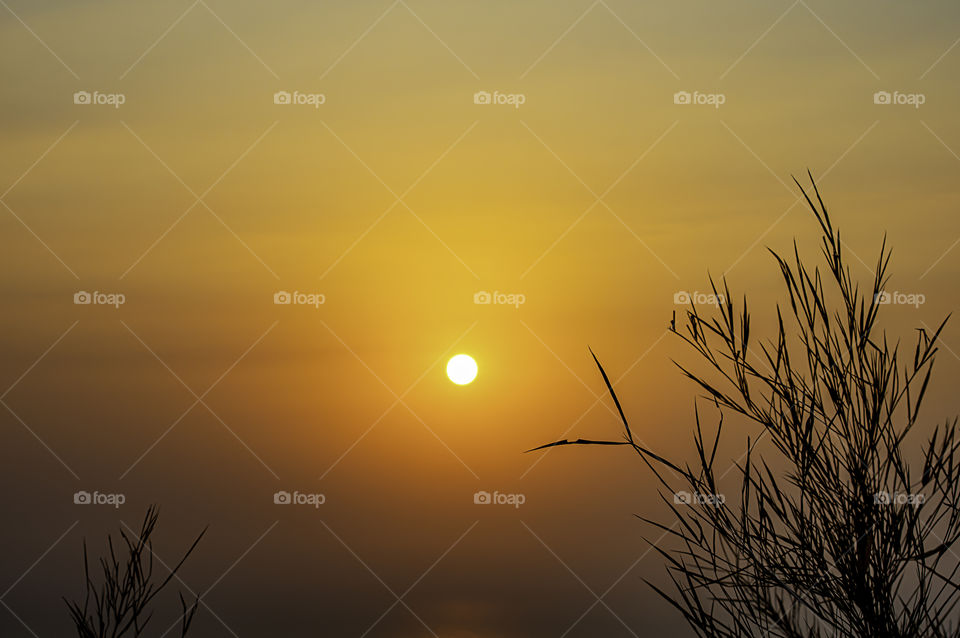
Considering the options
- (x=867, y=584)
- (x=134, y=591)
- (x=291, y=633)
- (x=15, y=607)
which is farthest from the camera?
(x=291, y=633)

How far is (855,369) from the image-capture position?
→ 323 centimetres

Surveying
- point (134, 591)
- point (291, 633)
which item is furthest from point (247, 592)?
point (291, 633)

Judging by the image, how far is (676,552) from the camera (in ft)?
11.3

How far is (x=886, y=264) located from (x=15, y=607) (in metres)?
12.0

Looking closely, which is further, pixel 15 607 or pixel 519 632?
pixel 519 632

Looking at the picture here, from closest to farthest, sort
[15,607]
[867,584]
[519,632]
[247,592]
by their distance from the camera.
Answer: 1. [867,584]
2. [15,607]
3. [247,592]
4. [519,632]

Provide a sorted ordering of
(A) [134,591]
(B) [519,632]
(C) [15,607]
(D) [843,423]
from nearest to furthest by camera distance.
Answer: (D) [843,423] < (A) [134,591] < (C) [15,607] < (B) [519,632]

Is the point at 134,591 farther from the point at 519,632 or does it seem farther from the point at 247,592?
the point at 519,632

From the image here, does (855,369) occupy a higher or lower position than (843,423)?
higher

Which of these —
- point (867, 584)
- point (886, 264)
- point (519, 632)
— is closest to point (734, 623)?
point (867, 584)

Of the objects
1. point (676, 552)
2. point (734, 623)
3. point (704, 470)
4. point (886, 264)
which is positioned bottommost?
point (734, 623)

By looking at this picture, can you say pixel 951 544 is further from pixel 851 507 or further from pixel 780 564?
pixel 780 564

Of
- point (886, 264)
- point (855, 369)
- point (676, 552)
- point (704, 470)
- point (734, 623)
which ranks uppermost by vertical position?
point (886, 264)

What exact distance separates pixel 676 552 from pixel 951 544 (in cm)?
99
